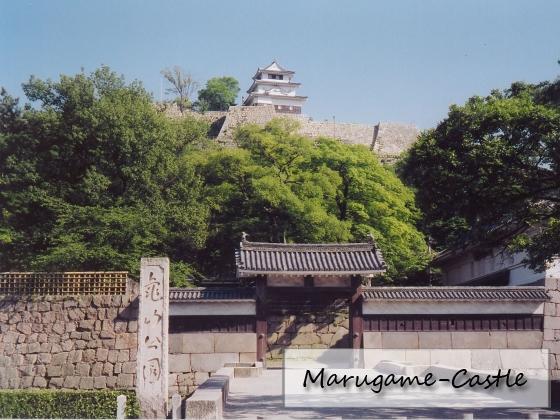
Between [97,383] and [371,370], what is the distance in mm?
8187

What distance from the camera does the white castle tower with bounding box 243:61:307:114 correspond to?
76.4 m

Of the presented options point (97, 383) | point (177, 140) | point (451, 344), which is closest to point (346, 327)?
point (451, 344)

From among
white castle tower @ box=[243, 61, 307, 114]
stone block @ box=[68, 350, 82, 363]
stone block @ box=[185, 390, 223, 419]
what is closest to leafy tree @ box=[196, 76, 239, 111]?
white castle tower @ box=[243, 61, 307, 114]

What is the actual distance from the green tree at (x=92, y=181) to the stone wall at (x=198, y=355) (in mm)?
3467

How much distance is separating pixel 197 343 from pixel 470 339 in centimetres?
829

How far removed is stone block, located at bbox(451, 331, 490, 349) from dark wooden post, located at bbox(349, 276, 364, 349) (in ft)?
9.29

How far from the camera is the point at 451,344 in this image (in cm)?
2016

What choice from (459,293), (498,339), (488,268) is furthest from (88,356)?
(488,268)

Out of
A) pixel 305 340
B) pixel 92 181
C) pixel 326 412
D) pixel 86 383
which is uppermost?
pixel 92 181

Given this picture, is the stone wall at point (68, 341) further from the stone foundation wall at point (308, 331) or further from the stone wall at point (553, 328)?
the stone wall at point (553, 328)

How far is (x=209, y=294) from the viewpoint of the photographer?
2039 cm

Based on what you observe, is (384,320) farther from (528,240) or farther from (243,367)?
(528,240)

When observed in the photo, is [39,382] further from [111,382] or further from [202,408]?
Answer: [202,408]

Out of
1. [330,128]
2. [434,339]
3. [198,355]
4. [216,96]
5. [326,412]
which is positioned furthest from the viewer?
[216,96]
